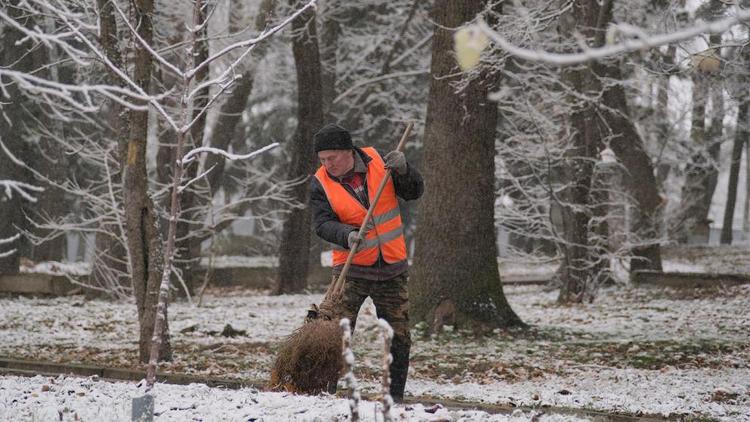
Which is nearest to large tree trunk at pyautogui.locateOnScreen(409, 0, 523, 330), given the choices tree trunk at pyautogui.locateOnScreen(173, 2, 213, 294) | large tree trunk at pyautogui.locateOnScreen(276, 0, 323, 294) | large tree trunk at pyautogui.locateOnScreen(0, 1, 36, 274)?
tree trunk at pyautogui.locateOnScreen(173, 2, 213, 294)

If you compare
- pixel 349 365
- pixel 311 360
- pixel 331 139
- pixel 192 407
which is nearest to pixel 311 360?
pixel 311 360

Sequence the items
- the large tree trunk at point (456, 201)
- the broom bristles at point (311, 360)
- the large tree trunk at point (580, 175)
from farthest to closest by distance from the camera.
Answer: the large tree trunk at point (580, 175) → the large tree trunk at point (456, 201) → the broom bristles at point (311, 360)

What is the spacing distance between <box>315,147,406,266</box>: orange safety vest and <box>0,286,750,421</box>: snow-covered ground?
1170 millimetres

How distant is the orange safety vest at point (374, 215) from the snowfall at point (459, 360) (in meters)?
0.97

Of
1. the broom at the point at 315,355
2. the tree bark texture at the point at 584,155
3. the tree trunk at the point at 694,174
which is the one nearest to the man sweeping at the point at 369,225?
the broom at the point at 315,355

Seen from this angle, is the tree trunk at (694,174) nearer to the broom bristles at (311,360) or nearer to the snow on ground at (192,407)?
the broom bristles at (311,360)

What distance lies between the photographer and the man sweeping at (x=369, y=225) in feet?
20.2

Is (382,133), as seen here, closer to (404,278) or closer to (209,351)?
(209,351)

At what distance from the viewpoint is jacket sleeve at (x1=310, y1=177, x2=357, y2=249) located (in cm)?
619

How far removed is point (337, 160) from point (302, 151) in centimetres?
1237

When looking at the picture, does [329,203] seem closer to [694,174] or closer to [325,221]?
[325,221]

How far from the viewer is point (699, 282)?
16.5m

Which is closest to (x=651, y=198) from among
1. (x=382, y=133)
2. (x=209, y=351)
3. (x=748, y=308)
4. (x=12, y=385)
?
(x=748, y=308)

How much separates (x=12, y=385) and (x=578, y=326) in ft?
24.3
